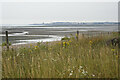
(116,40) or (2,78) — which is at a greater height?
(116,40)

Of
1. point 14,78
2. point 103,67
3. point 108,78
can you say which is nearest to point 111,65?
point 103,67

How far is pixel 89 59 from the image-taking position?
4.80 metres

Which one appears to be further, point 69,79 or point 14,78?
point 14,78

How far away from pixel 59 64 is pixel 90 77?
3.35ft

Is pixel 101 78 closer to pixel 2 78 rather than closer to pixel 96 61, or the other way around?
pixel 96 61

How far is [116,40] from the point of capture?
8703 mm

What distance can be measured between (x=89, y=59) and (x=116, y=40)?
174 inches

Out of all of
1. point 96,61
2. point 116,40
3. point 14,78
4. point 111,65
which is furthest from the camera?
point 116,40

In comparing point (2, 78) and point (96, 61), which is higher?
point (96, 61)

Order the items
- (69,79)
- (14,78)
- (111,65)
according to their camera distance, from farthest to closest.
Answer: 1. (111,65)
2. (14,78)
3. (69,79)

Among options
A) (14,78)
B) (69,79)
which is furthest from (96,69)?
(14,78)

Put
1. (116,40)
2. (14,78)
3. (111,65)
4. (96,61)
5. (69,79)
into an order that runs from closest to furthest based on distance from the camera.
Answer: (69,79) < (14,78) < (111,65) < (96,61) < (116,40)

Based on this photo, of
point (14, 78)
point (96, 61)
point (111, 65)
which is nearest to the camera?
point (14, 78)

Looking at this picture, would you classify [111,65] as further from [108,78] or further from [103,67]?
[108,78]
